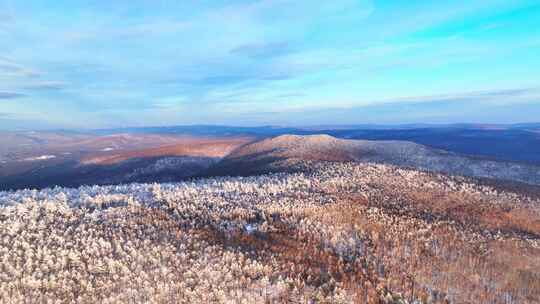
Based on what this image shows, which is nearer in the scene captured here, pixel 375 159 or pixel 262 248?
pixel 262 248

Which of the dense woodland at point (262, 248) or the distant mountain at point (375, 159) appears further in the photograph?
the distant mountain at point (375, 159)

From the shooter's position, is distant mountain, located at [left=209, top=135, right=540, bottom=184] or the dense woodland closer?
the dense woodland

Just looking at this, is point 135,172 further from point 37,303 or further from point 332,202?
point 37,303

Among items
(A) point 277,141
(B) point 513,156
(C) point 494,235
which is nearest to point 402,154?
(A) point 277,141

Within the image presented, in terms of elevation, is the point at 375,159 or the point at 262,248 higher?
the point at 375,159
